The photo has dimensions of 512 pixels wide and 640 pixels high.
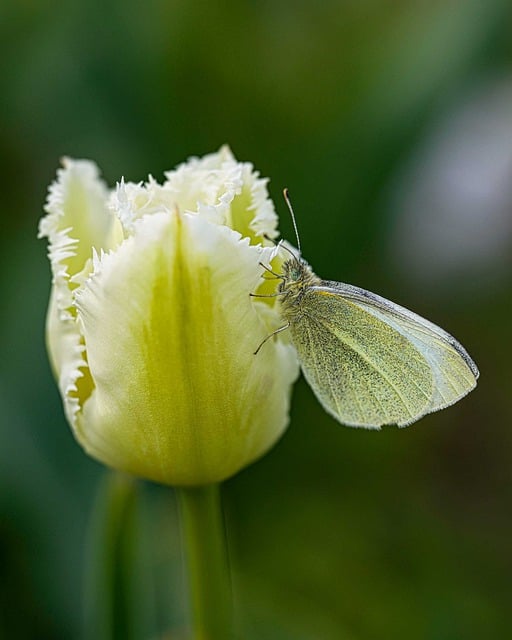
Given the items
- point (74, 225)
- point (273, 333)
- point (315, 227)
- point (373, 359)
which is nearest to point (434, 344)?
point (373, 359)

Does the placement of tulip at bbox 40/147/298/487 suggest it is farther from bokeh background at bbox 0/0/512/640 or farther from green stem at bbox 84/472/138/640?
bokeh background at bbox 0/0/512/640

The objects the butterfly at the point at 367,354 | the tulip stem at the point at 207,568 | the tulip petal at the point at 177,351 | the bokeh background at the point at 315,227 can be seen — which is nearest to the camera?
the tulip petal at the point at 177,351

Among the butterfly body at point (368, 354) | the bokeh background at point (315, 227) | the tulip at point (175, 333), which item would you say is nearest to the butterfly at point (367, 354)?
the butterfly body at point (368, 354)

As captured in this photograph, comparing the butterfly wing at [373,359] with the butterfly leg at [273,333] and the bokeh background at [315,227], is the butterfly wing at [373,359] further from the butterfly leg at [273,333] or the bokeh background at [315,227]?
the bokeh background at [315,227]

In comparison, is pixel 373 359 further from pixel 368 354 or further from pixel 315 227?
pixel 315 227

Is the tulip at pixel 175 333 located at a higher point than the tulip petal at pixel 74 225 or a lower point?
lower

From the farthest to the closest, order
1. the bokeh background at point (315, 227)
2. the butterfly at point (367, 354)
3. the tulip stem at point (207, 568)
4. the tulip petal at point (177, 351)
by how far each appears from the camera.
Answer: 1. the bokeh background at point (315, 227)
2. the butterfly at point (367, 354)
3. the tulip stem at point (207, 568)
4. the tulip petal at point (177, 351)

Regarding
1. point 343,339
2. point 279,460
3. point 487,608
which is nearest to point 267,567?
point 279,460
